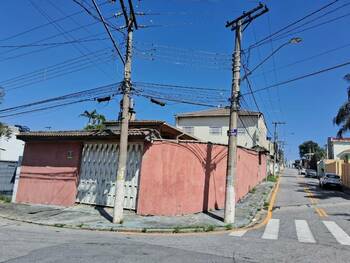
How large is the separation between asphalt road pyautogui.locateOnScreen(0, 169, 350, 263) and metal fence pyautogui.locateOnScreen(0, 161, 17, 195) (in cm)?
820

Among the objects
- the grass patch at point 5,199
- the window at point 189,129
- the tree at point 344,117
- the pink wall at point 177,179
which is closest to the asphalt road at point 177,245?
the pink wall at point 177,179

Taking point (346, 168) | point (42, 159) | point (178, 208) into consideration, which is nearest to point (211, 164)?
point (178, 208)

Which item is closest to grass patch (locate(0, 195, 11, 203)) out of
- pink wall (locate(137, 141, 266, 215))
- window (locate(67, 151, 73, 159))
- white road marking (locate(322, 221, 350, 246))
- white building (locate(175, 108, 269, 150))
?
window (locate(67, 151, 73, 159))

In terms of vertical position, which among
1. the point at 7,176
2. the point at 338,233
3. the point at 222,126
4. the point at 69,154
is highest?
the point at 222,126

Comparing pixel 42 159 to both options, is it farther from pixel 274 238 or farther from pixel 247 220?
pixel 274 238

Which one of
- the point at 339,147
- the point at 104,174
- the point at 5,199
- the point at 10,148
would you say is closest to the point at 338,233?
the point at 104,174

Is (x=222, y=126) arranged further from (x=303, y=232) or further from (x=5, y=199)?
(x=303, y=232)

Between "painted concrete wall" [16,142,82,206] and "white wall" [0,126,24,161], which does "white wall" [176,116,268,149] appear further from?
"painted concrete wall" [16,142,82,206]

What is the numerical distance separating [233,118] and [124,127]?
434 cm

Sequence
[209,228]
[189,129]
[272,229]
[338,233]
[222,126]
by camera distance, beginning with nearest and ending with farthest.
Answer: [338,233]
[209,228]
[272,229]
[222,126]
[189,129]

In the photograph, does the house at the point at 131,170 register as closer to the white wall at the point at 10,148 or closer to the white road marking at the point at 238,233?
the white road marking at the point at 238,233

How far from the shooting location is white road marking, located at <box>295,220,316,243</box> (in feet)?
33.5

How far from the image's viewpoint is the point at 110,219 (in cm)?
1299

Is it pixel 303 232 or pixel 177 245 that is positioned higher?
pixel 303 232
